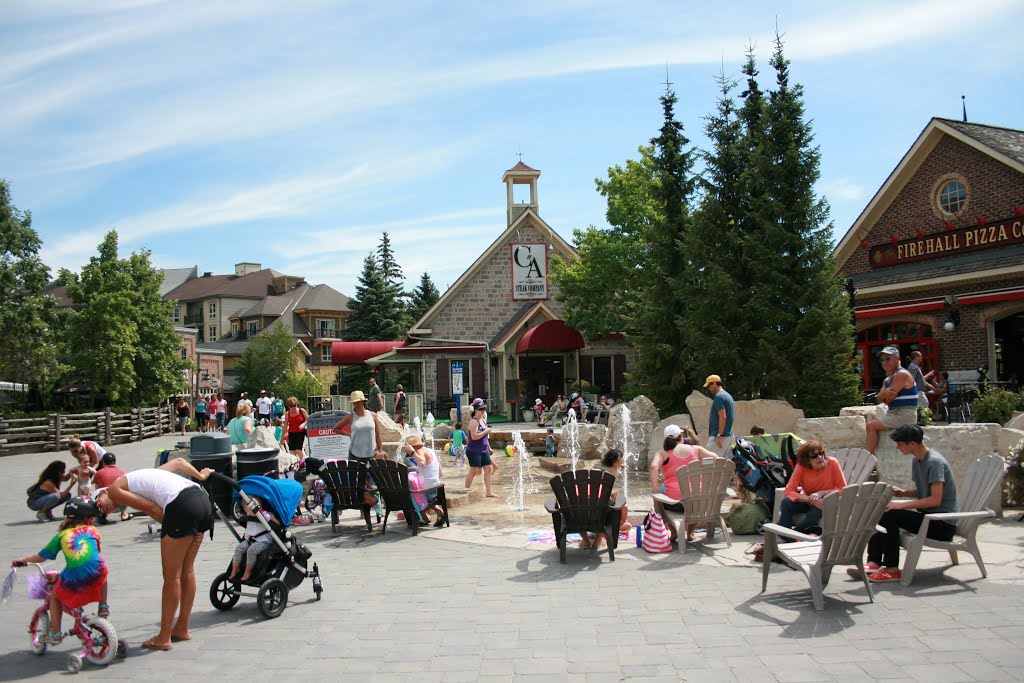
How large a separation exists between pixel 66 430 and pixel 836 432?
25.6 meters

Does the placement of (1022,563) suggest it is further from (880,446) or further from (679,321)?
(679,321)

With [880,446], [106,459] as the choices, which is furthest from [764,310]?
[106,459]

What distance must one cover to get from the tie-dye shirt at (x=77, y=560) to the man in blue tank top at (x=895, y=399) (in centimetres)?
765

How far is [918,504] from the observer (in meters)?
6.56

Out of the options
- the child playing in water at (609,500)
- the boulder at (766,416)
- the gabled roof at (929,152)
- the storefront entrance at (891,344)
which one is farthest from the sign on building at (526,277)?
the child playing in water at (609,500)

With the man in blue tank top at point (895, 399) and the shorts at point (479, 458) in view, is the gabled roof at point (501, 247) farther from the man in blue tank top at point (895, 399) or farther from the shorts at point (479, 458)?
the man in blue tank top at point (895, 399)

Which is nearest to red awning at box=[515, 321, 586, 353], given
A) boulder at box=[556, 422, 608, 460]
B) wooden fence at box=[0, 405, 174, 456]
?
boulder at box=[556, 422, 608, 460]

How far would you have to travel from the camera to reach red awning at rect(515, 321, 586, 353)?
29938mm

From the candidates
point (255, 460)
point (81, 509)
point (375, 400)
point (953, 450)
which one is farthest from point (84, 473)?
point (375, 400)

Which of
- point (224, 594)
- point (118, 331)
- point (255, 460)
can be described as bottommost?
point (224, 594)

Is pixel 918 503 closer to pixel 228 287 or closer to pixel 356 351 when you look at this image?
pixel 356 351

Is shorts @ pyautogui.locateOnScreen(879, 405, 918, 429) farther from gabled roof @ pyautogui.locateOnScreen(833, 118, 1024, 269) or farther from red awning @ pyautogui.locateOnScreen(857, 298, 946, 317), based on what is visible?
red awning @ pyautogui.locateOnScreen(857, 298, 946, 317)

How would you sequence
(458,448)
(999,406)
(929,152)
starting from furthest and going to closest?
(929,152)
(458,448)
(999,406)

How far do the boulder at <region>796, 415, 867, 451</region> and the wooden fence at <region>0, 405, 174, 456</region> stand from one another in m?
24.5
